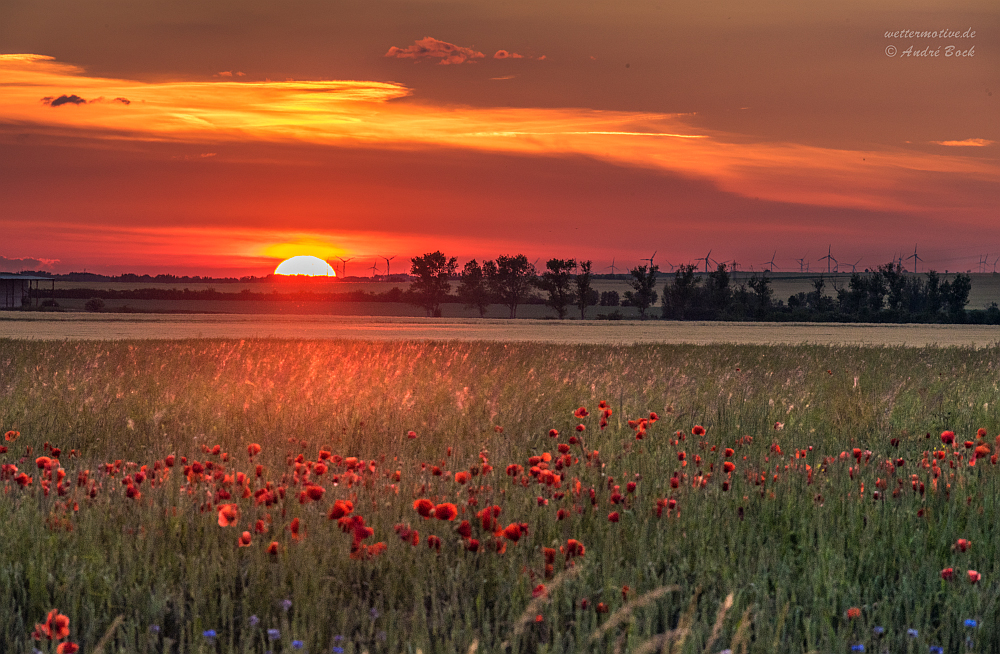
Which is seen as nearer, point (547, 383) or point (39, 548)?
point (39, 548)

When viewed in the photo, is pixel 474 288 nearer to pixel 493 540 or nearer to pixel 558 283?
pixel 558 283

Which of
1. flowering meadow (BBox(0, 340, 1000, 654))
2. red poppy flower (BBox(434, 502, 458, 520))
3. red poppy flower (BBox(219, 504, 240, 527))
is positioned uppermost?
red poppy flower (BBox(434, 502, 458, 520))

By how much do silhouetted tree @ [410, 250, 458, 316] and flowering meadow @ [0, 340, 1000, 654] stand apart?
10402 cm

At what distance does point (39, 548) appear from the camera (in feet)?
16.1

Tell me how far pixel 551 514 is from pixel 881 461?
154 inches

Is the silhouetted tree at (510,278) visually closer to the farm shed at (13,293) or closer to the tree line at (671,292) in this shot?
the tree line at (671,292)

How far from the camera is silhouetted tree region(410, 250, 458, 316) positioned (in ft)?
373

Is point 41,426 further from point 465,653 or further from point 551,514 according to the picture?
point 465,653

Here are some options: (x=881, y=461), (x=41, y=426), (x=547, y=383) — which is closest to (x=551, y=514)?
(x=881, y=461)

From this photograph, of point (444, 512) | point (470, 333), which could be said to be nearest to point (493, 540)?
point (444, 512)

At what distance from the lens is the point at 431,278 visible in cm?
11419

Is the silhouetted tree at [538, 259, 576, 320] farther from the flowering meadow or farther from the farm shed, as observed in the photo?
the flowering meadow

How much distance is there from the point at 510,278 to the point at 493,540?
111 metres

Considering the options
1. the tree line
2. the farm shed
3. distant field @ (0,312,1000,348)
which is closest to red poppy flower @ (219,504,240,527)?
distant field @ (0,312,1000,348)
